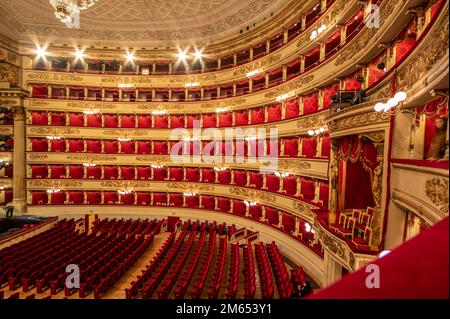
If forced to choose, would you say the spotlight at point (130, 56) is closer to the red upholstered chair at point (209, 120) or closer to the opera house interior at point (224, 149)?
the opera house interior at point (224, 149)

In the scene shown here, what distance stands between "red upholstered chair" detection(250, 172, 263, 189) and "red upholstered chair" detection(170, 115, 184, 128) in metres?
7.20

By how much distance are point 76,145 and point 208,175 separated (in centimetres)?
1089

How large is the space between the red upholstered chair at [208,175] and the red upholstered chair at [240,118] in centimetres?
408

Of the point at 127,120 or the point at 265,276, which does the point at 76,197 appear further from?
the point at 265,276

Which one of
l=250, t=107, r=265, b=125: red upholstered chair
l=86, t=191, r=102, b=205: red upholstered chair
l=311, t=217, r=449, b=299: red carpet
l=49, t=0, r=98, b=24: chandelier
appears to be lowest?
l=86, t=191, r=102, b=205: red upholstered chair

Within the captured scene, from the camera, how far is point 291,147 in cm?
1314

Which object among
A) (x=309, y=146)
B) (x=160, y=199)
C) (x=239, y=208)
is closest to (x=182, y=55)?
(x=160, y=199)

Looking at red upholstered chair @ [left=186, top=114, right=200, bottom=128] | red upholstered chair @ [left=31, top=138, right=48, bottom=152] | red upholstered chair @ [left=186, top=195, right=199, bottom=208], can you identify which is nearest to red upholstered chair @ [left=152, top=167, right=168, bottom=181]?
red upholstered chair @ [left=186, top=195, right=199, bottom=208]

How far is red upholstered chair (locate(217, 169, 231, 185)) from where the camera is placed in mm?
17672

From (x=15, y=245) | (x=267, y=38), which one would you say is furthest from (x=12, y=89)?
(x=267, y=38)

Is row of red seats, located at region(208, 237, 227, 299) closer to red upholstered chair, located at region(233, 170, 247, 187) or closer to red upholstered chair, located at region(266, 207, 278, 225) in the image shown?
red upholstered chair, located at region(266, 207, 278, 225)

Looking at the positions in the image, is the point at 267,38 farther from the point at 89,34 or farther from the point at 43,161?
the point at 43,161
